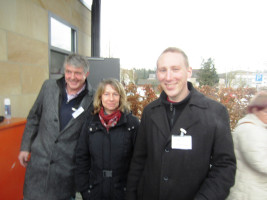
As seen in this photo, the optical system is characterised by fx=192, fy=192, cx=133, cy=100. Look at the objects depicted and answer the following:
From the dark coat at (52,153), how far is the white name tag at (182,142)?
106cm

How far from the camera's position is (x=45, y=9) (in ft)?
12.0

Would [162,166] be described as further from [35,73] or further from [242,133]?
[35,73]

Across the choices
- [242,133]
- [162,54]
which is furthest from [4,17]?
[242,133]

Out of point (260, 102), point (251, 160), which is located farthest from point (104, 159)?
point (260, 102)

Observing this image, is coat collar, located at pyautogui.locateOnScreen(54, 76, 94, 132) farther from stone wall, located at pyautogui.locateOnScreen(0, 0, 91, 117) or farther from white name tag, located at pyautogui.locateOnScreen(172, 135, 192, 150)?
stone wall, located at pyautogui.locateOnScreen(0, 0, 91, 117)

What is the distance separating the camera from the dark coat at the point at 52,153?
1992mm

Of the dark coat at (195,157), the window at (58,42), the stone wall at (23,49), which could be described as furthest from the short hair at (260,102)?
the window at (58,42)

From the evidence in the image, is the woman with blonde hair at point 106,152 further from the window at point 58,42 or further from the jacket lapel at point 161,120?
the window at point 58,42

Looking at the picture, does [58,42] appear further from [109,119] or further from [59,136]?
[109,119]

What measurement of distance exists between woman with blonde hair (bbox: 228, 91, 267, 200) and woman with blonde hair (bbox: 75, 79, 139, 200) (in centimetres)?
92

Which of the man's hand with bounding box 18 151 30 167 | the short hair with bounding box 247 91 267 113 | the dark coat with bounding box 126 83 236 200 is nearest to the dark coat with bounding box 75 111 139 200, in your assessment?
the dark coat with bounding box 126 83 236 200

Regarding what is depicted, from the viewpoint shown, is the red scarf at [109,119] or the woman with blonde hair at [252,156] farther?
the red scarf at [109,119]

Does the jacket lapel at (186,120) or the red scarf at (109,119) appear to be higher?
the jacket lapel at (186,120)

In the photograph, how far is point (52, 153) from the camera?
6.53 ft
